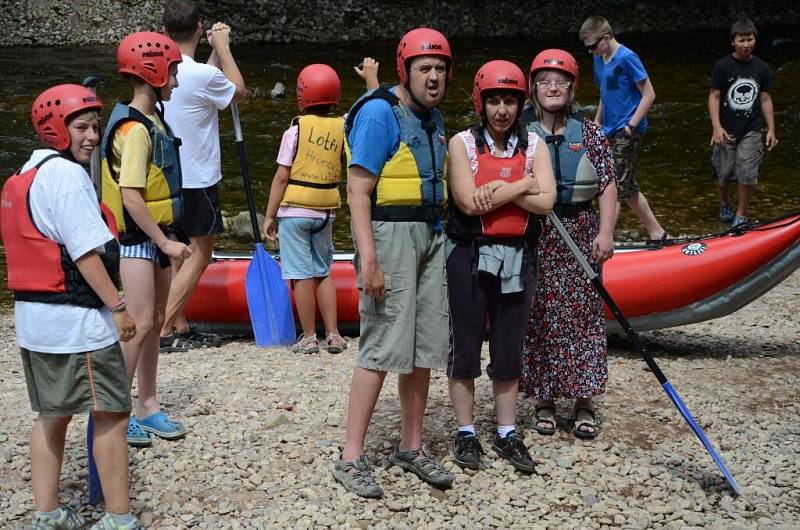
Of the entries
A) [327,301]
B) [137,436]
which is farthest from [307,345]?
[137,436]

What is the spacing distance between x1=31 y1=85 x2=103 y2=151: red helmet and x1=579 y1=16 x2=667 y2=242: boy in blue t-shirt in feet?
14.2

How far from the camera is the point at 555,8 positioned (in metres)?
22.5

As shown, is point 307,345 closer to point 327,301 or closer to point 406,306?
point 327,301

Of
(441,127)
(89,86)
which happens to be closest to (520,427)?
(441,127)

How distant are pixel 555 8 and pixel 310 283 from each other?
18.1 metres

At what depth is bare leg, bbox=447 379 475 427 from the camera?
4105 millimetres

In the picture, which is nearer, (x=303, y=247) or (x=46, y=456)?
(x=46, y=456)

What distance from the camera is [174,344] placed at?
583 centimetres

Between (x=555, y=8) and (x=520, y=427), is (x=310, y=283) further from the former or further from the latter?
(x=555, y=8)

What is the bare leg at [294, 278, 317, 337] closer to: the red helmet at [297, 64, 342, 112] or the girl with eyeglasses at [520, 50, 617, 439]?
the red helmet at [297, 64, 342, 112]

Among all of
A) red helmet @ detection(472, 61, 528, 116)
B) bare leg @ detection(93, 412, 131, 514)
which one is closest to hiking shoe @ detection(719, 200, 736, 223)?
red helmet @ detection(472, 61, 528, 116)

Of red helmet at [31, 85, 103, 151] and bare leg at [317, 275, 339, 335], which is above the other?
red helmet at [31, 85, 103, 151]

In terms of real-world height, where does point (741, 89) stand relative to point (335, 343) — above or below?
above

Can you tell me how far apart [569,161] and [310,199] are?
71.3 inches
